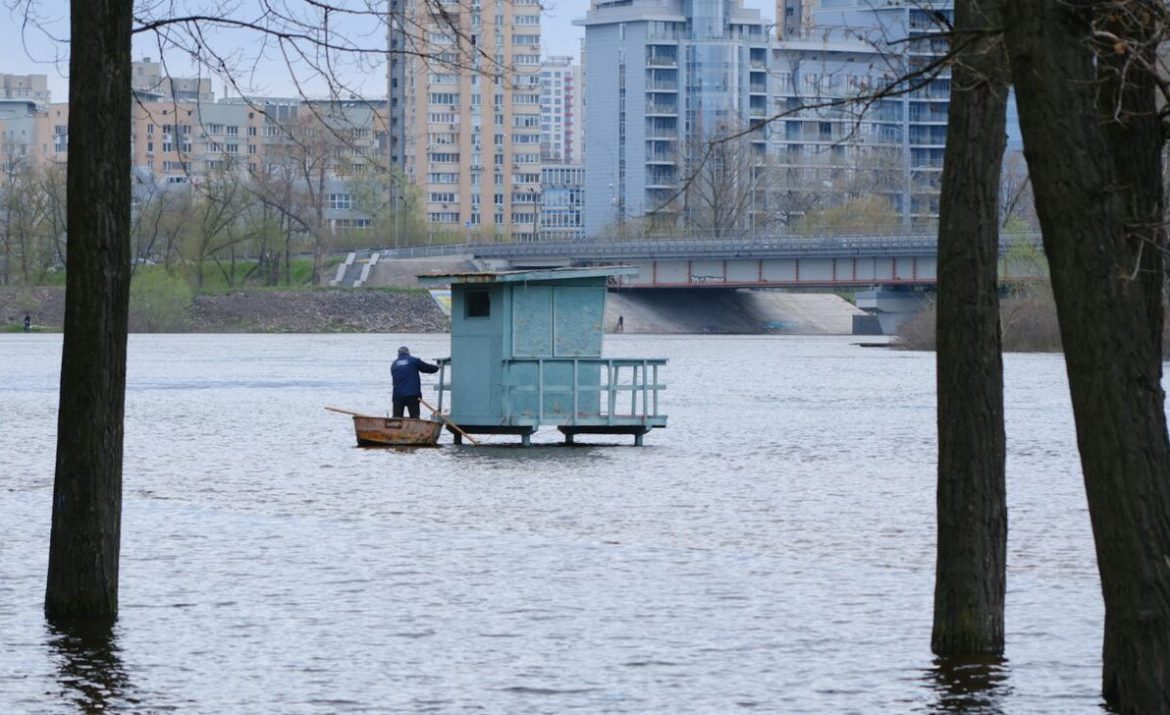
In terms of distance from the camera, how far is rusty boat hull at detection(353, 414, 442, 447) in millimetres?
34906

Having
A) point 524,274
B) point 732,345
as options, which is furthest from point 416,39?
point 732,345

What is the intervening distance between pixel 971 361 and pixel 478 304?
21677 mm

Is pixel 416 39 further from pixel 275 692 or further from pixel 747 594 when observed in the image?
pixel 747 594

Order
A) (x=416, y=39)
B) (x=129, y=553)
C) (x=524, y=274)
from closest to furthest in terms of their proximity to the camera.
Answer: (x=416, y=39) < (x=129, y=553) < (x=524, y=274)

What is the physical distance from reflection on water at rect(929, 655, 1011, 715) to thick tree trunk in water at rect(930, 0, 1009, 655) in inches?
18.4

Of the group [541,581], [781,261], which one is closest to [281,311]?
[781,261]

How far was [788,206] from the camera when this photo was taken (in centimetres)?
17488

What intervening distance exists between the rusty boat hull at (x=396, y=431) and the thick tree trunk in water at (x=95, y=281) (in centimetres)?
2068

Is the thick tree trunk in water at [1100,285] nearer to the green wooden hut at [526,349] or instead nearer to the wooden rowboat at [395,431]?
the green wooden hut at [526,349]

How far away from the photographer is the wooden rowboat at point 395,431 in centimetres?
3491

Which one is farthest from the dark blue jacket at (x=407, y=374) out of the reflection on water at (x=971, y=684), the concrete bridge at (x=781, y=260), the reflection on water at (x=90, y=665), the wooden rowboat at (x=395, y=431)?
the concrete bridge at (x=781, y=260)

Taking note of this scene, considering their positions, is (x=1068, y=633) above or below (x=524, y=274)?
below

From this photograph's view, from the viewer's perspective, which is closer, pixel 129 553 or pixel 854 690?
pixel 854 690

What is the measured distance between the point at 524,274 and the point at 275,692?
20564 millimetres
